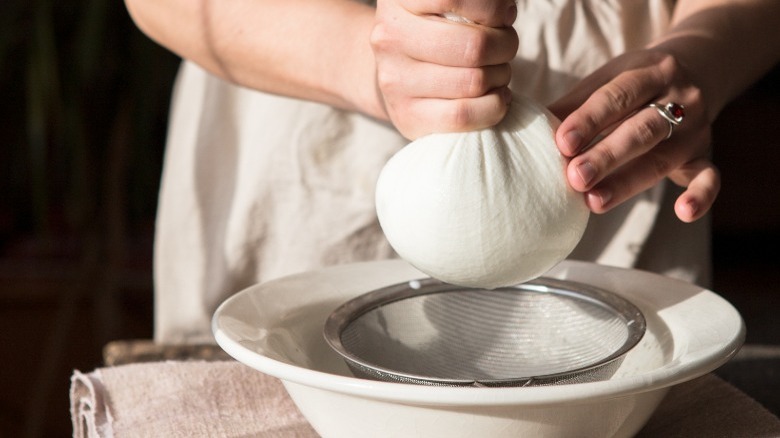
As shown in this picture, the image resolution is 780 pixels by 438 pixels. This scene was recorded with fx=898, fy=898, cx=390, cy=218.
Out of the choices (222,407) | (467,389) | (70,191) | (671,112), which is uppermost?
(671,112)

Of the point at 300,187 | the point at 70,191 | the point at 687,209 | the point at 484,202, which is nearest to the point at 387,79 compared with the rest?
the point at 484,202

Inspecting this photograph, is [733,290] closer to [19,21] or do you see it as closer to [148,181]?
[148,181]

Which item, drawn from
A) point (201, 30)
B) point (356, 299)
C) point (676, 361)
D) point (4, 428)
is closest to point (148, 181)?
point (4, 428)

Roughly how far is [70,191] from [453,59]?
1713mm

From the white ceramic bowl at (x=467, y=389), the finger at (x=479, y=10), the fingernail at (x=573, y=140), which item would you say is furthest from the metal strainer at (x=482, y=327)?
the finger at (x=479, y=10)

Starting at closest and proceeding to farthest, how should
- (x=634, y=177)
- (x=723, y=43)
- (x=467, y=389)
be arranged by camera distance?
(x=467, y=389) → (x=634, y=177) → (x=723, y=43)

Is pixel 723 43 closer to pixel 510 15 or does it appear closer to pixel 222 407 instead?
pixel 510 15

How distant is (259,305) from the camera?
2.29 feet

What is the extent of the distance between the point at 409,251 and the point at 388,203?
0.12 ft

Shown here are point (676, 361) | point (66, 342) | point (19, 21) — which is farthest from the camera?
point (66, 342)

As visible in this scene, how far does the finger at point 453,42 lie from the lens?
611 mm

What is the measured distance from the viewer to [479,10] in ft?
1.99

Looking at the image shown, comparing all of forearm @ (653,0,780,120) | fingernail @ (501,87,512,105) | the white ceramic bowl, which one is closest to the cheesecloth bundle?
fingernail @ (501,87,512,105)

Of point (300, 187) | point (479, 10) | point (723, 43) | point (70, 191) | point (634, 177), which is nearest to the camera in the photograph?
point (479, 10)
